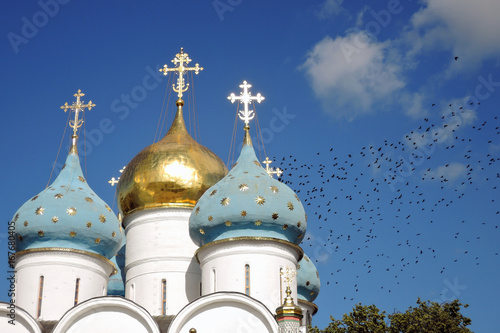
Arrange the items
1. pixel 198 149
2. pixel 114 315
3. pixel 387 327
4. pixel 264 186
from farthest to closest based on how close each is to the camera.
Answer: pixel 198 149 → pixel 264 186 → pixel 114 315 → pixel 387 327

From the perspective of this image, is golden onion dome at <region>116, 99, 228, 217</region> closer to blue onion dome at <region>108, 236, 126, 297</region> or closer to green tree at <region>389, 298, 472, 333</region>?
blue onion dome at <region>108, 236, 126, 297</region>

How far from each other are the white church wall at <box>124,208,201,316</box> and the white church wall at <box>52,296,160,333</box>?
9.09 ft

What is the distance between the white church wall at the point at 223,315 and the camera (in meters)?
18.1

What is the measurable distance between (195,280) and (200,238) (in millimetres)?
2163

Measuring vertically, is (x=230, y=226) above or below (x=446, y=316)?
above

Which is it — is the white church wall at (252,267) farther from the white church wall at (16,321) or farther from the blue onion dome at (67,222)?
the white church wall at (16,321)

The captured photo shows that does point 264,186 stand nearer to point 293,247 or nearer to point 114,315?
point 293,247

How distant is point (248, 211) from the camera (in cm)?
1945

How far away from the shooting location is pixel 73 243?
20.6m

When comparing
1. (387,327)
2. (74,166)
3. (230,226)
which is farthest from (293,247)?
(74,166)

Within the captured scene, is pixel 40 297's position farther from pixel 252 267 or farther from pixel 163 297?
pixel 252 267

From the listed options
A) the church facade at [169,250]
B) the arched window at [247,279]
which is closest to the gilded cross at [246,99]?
the church facade at [169,250]

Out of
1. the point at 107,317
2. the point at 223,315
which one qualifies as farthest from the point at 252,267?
the point at 107,317

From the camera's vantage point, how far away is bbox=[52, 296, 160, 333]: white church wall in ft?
60.5
